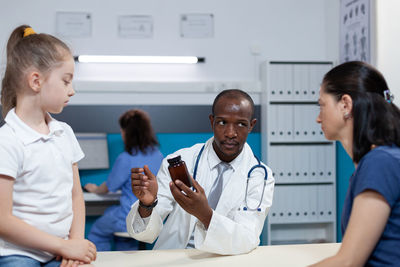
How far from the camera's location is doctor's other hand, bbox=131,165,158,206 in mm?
1435

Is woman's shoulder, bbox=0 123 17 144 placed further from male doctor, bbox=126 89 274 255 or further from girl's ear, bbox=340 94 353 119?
girl's ear, bbox=340 94 353 119

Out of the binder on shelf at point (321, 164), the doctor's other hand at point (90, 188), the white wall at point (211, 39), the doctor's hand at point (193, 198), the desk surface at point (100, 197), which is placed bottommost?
the desk surface at point (100, 197)

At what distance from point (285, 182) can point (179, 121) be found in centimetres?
113

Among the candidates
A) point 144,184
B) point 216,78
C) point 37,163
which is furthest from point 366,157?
point 216,78

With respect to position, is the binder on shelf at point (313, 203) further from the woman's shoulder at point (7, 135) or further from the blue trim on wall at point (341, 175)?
the woman's shoulder at point (7, 135)

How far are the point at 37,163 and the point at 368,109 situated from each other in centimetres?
90

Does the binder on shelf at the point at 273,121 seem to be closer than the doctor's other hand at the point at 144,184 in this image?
No

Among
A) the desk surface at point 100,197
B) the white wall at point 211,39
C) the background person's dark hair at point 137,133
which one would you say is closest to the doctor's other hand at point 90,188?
the desk surface at point 100,197

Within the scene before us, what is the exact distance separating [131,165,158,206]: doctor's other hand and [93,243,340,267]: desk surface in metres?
0.18

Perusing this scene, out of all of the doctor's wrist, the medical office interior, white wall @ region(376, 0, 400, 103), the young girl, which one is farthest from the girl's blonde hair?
the medical office interior

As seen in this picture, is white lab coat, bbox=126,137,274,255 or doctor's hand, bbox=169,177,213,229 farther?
white lab coat, bbox=126,137,274,255

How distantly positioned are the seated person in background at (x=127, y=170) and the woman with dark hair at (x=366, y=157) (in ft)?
7.00

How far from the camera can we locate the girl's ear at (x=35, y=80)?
1198mm

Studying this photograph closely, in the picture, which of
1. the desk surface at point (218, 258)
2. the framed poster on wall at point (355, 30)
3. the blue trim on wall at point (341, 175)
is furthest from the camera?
the blue trim on wall at point (341, 175)
